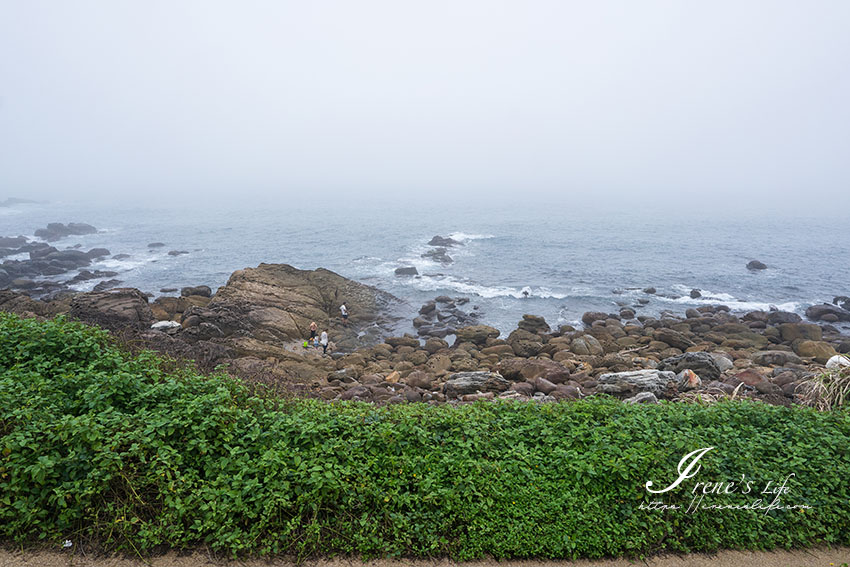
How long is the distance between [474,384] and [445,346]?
9.44m

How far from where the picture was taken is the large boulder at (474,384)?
1461cm

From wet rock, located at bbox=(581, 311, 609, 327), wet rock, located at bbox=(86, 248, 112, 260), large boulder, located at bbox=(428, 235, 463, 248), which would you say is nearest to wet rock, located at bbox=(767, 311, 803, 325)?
wet rock, located at bbox=(581, 311, 609, 327)

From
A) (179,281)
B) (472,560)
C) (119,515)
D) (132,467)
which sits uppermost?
(132,467)

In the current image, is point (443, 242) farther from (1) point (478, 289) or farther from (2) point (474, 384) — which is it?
(2) point (474, 384)

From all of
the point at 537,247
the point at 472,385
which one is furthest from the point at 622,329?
the point at 537,247

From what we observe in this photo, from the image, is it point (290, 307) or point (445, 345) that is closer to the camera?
point (445, 345)

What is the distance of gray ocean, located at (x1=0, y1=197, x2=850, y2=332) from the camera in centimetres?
3631

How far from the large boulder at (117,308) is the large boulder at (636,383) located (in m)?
17.9

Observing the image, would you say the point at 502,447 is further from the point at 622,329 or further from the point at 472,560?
the point at 622,329

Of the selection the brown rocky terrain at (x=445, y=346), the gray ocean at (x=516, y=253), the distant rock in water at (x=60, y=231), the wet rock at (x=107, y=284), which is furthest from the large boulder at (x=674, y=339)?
the distant rock in water at (x=60, y=231)

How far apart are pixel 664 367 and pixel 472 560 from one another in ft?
47.3

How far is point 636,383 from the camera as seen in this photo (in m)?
13.3

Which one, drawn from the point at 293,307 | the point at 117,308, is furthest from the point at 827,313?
the point at 117,308

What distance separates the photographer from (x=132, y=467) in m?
5.46
